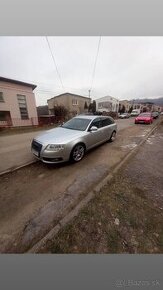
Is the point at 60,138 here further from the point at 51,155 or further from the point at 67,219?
the point at 67,219

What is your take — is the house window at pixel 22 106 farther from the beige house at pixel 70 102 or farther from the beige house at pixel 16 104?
the beige house at pixel 70 102

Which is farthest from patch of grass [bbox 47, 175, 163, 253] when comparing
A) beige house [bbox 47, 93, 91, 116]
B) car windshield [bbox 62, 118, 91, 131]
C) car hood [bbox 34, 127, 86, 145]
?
beige house [bbox 47, 93, 91, 116]

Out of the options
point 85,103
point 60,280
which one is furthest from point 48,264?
point 85,103

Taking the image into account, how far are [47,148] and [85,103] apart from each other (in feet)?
115

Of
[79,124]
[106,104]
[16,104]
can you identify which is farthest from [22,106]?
[106,104]

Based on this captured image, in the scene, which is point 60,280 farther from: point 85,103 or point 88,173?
point 85,103

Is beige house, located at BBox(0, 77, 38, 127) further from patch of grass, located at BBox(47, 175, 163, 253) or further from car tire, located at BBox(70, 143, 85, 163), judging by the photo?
patch of grass, located at BBox(47, 175, 163, 253)

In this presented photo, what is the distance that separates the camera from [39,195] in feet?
9.82

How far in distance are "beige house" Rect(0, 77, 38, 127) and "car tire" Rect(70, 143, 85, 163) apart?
13661 millimetres

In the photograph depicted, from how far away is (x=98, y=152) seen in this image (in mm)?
5801

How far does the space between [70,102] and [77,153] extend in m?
29.6

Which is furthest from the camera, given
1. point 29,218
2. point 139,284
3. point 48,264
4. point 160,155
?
point 160,155

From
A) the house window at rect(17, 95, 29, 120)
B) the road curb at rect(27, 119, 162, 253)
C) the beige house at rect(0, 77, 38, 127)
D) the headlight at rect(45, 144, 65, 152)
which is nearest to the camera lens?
the road curb at rect(27, 119, 162, 253)

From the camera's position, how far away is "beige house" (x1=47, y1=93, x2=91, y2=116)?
3192 cm
